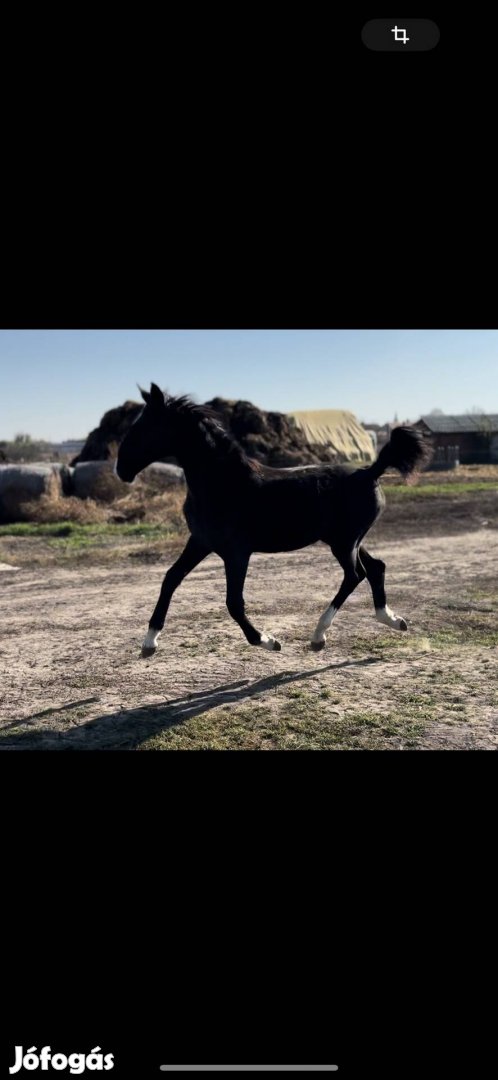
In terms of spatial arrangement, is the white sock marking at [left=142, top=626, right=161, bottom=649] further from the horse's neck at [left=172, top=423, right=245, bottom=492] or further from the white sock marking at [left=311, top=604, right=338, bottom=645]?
the white sock marking at [left=311, top=604, right=338, bottom=645]

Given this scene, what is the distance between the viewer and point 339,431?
26.1 metres

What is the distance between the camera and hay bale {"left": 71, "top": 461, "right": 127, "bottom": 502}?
14.8m

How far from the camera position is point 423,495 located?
1647 cm

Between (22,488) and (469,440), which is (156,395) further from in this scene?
(469,440)

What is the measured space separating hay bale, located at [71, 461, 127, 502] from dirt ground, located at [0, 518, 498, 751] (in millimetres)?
6787

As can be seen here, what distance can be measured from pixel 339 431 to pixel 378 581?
72.0 feet

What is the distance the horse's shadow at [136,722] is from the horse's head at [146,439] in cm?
145

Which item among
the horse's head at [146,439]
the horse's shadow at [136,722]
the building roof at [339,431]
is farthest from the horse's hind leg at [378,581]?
the building roof at [339,431]

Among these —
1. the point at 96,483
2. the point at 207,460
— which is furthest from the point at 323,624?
the point at 96,483

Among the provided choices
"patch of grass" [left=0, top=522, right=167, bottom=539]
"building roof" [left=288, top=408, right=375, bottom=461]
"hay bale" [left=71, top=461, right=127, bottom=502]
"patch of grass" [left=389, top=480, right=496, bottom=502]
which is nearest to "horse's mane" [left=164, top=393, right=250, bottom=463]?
"patch of grass" [left=0, top=522, right=167, bottom=539]

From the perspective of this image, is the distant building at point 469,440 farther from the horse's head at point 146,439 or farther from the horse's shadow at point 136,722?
the horse's head at point 146,439
